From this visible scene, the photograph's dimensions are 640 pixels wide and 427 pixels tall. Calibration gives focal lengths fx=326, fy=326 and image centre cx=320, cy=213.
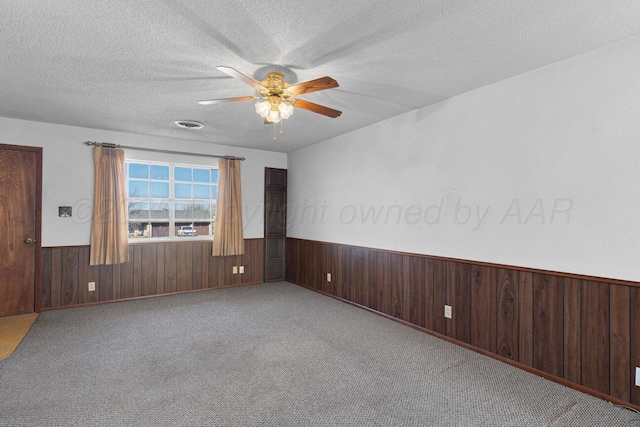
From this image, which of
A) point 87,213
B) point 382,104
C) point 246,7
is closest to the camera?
point 246,7

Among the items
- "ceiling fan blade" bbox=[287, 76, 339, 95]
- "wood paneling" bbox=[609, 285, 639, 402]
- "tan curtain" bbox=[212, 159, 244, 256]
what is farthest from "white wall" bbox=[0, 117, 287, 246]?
"wood paneling" bbox=[609, 285, 639, 402]

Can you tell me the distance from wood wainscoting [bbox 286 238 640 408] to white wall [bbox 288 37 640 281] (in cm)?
14

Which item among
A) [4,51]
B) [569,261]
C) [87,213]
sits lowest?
[569,261]

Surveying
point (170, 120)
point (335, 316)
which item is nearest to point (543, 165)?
point (335, 316)

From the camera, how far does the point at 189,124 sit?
14.3ft

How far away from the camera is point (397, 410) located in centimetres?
218

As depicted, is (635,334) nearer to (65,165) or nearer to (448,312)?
(448,312)

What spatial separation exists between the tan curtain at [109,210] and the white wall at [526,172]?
11.6 ft

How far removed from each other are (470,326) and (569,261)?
1091 mm

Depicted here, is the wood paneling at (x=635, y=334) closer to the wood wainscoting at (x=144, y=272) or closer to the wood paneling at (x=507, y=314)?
the wood paneling at (x=507, y=314)

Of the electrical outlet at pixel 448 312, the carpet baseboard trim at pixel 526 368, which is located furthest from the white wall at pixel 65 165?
the electrical outlet at pixel 448 312

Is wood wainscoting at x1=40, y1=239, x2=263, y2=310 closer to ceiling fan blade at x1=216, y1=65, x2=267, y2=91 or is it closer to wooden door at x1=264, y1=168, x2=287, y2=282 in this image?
wooden door at x1=264, y1=168, x2=287, y2=282

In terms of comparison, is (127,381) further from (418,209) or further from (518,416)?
(418,209)

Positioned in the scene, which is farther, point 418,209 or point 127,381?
point 418,209
